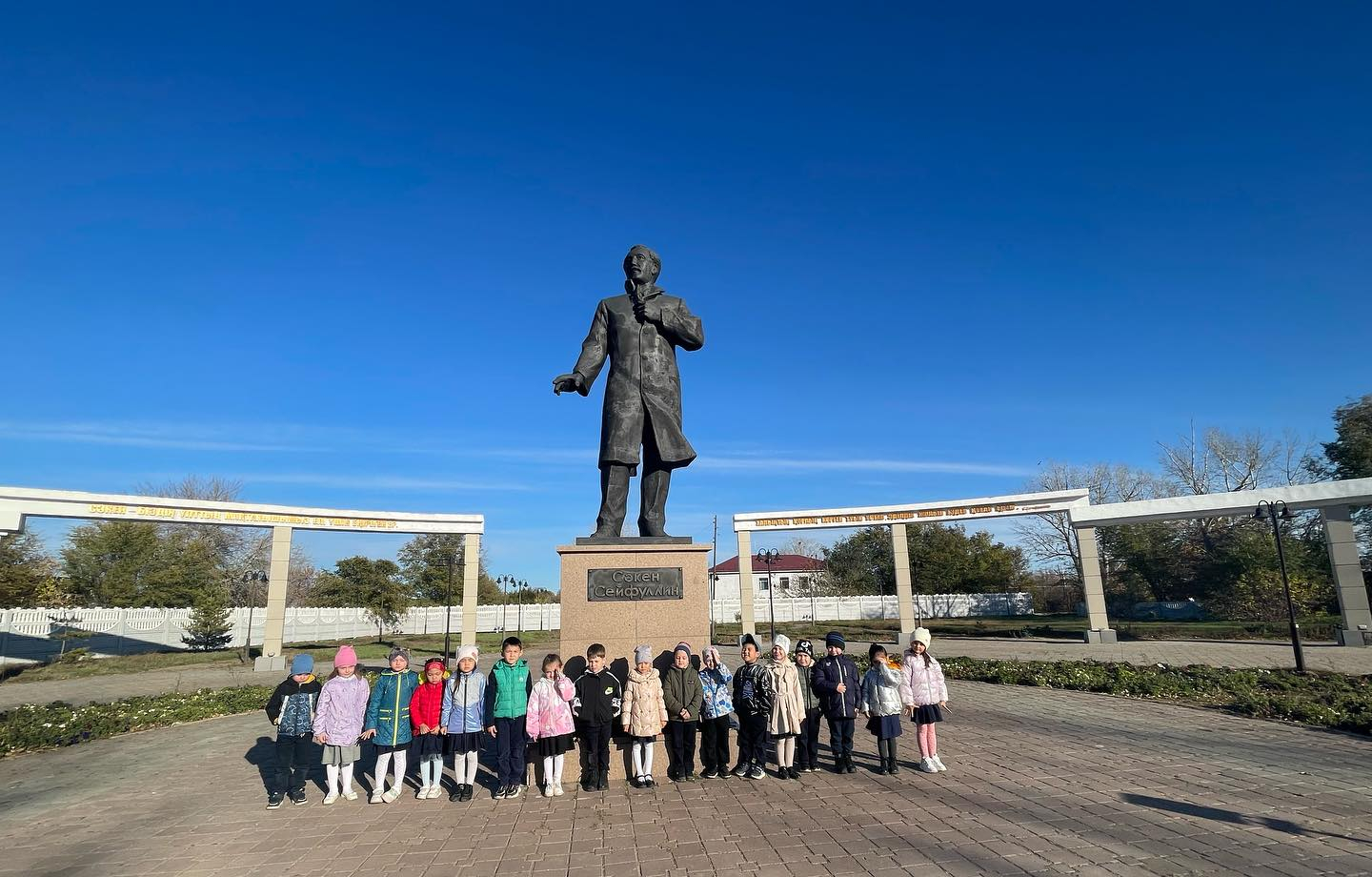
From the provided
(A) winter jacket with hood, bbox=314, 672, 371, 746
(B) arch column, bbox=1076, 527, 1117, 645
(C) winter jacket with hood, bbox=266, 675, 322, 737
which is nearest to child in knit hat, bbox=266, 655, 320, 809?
(C) winter jacket with hood, bbox=266, 675, 322, 737

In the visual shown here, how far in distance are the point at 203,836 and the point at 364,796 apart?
1.30 metres

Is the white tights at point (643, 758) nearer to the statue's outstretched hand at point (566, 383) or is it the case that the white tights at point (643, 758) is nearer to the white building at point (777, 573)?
the statue's outstretched hand at point (566, 383)

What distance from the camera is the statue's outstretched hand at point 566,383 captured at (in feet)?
26.3

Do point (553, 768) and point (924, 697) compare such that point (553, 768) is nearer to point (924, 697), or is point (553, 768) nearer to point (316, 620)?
Answer: point (924, 697)

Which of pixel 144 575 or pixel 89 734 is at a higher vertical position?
pixel 144 575

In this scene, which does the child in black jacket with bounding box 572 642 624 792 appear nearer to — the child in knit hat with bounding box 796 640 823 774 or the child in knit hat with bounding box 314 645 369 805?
the child in knit hat with bounding box 796 640 823 774

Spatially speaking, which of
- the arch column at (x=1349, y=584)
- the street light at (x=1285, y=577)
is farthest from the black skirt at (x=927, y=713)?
the arch column at (x=1349, y=584)

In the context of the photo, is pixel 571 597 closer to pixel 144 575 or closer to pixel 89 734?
pixel 89 734

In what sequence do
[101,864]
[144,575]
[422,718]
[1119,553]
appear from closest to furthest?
[101,864] → [422,718] → [144,575] → [1119,553]

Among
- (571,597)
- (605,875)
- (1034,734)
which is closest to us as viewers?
(605,875)

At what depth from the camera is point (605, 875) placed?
4277 mm

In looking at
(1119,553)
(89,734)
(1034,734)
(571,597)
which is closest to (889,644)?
(1034,734)

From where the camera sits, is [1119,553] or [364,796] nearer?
[364,796]

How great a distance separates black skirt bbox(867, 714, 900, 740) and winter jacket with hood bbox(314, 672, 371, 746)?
4.86 metres
